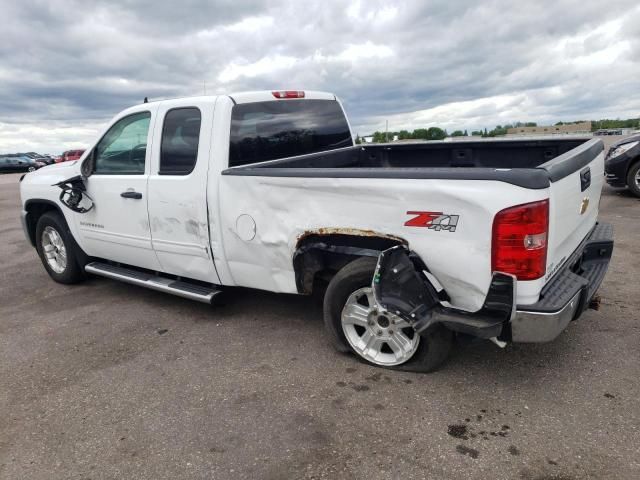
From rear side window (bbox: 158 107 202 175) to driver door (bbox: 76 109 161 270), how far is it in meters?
0.22

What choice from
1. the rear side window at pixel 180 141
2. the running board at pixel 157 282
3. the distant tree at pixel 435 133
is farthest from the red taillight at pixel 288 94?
the distant tree at pixel 435 133

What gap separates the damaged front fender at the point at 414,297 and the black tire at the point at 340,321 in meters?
0.15

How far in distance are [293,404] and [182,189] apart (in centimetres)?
197

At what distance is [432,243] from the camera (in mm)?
2830

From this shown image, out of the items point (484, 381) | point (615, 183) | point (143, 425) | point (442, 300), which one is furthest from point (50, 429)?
point (615, 183)

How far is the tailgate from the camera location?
2680mm

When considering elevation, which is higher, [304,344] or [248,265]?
[248,265]

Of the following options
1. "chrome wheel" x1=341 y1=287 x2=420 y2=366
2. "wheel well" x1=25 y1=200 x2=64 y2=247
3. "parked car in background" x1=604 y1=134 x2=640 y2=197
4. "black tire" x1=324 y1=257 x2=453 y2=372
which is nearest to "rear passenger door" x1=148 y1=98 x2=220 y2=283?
"black tire" x1=324 y1=257 x2=453 y2=372

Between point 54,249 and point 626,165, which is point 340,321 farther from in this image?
point 626,165

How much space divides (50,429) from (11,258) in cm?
526

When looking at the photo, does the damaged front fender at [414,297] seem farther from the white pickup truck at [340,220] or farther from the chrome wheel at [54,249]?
the chrome wheel at [54,249]

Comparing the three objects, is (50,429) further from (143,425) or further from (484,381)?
(484,381)

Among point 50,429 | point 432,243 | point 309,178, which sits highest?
point 309,178

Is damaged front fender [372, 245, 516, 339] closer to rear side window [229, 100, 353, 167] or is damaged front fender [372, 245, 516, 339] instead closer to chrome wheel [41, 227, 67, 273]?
rear side window [229, 100, 353, 167]
